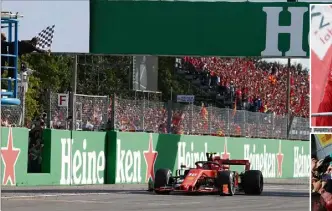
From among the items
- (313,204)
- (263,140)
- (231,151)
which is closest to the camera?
(313,204)

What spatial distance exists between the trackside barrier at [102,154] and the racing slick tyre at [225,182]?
17.0ft

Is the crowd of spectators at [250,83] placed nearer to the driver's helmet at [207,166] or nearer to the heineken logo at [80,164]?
the heineken logo at [80,164]

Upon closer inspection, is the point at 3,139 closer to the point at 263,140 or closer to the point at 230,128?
the point at 230,128

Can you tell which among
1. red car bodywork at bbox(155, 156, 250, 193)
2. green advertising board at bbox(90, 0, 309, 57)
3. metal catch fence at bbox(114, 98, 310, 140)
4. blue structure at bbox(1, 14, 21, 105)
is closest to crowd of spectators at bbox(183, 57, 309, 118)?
metal catch fence at bbox(114, 98, 310, 140)

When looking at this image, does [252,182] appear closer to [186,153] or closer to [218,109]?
[186,153]

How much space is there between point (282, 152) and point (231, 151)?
646cm

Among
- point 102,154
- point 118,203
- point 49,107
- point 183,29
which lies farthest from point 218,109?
point 118,203

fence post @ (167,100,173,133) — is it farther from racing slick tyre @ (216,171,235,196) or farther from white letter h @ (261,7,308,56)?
racing slick tyre @ (216,171,235,196)

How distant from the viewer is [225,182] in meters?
24.6

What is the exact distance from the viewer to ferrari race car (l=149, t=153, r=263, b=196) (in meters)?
24.6

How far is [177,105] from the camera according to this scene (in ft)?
110

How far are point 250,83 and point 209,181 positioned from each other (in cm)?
3253

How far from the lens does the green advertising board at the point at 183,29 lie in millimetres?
26562

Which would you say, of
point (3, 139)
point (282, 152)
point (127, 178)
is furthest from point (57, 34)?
point (282, 152)
